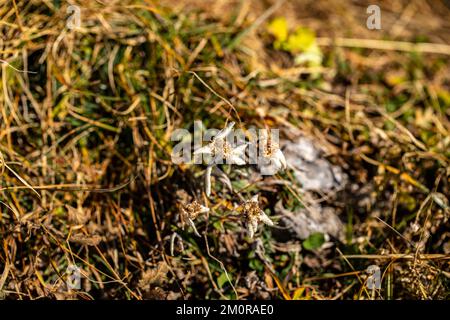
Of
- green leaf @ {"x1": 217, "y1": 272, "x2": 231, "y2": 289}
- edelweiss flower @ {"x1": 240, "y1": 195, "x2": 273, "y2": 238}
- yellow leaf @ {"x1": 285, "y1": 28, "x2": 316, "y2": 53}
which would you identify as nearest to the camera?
edelweiss flower @ {"x1": 240, "y1": 195, "x2": 273, "y2": 238}

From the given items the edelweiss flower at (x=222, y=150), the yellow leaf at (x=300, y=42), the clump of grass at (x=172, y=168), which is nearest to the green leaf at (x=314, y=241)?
the clump of grass at (x=172, y=168)

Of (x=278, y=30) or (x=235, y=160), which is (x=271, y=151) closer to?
(x=235, y=160)

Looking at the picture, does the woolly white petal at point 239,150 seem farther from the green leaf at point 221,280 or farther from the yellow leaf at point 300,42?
the yellow leaf at point 300,42

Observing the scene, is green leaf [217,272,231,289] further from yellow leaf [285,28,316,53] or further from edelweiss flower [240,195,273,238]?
yellow leaf [285,28,316,53]

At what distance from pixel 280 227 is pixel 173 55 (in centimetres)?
90

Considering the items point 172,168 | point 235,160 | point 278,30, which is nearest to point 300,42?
point 278,30

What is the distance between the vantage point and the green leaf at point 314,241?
175 cm

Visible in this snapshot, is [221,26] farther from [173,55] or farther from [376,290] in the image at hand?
[376,290]

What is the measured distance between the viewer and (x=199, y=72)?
2016 mm

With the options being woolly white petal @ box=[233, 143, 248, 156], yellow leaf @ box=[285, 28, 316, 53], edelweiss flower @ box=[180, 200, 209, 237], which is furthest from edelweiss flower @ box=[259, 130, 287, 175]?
yellow leaf @ box=[285, 28, 316, 53]

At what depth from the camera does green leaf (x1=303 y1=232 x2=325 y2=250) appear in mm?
1752

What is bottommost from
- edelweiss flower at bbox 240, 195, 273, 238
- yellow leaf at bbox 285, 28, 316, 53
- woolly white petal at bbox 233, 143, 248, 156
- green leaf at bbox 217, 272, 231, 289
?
green leaf at bbox 217, 272, 231, 289

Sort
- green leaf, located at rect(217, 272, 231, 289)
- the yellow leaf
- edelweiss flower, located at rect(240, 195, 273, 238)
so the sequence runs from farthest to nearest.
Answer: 1. the yellow leaf
2. green leaf, located at rect(217, 272, 231, 289)
3. edelweiss flower, located at rect(240, 195, 273, 238)
